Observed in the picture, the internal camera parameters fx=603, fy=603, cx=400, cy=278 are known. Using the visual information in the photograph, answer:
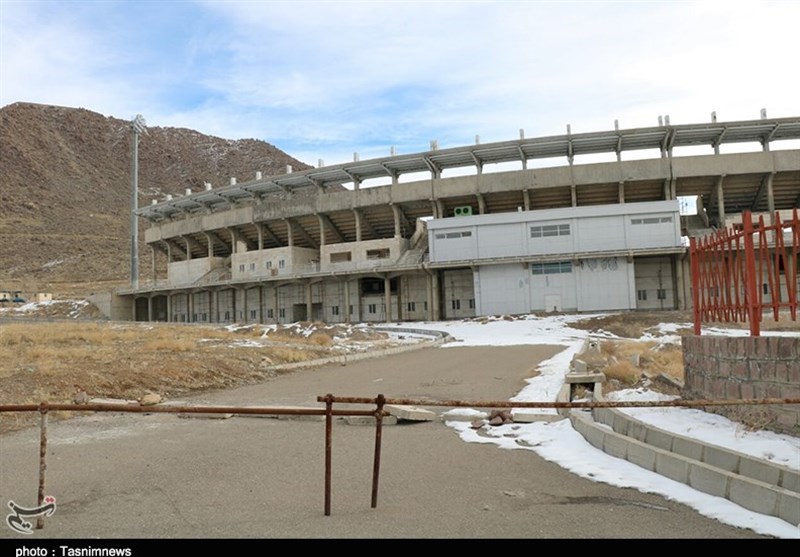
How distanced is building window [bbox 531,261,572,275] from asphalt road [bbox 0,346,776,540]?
40.0m

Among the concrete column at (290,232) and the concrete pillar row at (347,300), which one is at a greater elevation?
the concrete column at (290,232)

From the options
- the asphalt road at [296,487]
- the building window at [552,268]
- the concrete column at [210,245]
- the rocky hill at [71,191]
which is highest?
the rocky hill at [71,191]

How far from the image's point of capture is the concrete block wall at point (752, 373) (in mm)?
7105

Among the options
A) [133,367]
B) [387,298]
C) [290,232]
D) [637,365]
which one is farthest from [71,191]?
[637,365]

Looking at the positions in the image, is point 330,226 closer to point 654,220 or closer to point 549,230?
point 549,230

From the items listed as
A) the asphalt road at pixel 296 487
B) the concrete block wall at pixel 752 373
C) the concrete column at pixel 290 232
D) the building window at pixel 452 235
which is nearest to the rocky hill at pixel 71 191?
the concrete column at pixel 290 232

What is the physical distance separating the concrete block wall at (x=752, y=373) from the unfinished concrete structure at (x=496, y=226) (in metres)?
39.1

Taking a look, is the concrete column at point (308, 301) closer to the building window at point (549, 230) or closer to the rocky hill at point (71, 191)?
the building window at point (549, 230)

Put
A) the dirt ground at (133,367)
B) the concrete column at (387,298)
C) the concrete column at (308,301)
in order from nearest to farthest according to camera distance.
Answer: the dirt ground at (133,367) → the concrete column at (387,298) → the concrete column at (308,301)

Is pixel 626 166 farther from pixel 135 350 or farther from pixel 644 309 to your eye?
pixel 135 350

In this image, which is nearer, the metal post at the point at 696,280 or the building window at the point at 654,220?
the metal post at the point at 696,280

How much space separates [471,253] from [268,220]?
77.5 feet

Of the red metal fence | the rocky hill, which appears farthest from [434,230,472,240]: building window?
the rocky hill

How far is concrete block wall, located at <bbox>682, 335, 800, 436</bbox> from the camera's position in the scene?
23.3 feet
